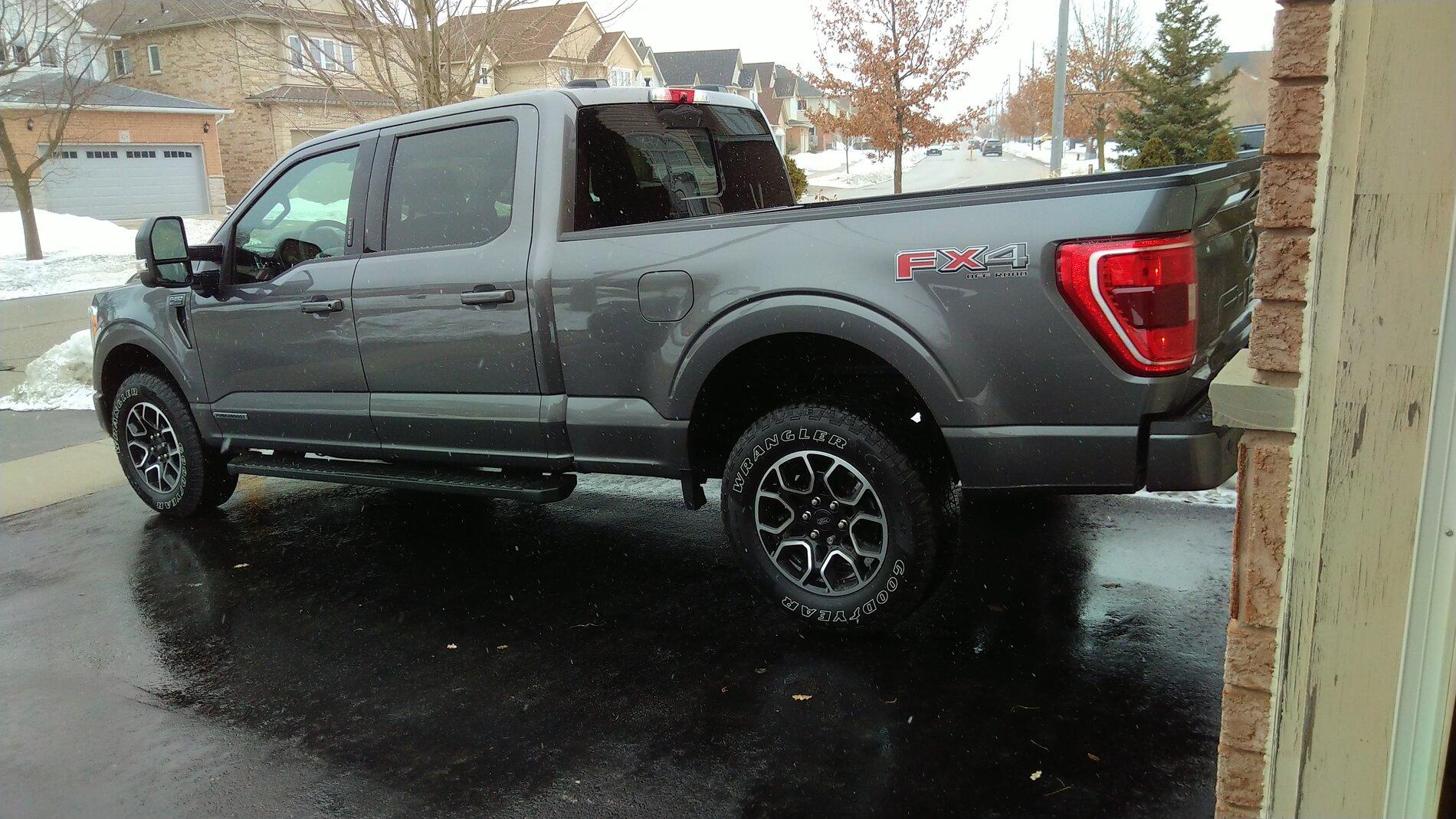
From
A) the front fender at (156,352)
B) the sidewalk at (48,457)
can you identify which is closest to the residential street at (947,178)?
the sidewalk at (48,457)

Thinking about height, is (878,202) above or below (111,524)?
above

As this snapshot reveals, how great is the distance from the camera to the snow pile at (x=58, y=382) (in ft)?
31.4

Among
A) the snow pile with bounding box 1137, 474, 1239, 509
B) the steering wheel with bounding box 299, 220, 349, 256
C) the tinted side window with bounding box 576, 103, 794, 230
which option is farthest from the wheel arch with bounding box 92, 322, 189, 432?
the snow pile with bounding box 1137, 474, 1239, 509

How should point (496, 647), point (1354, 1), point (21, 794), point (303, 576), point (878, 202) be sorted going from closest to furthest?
1. point (1354, 1)
2. point (21, 794)
3. point (878, 202)
4. point (496, 647)
5. point (303, 576)

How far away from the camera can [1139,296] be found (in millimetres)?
3131

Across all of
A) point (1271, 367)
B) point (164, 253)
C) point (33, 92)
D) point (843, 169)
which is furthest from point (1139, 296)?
point (843, 169)

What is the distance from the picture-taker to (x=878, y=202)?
11.9 ft

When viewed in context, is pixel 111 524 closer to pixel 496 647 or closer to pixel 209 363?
pixel 209 363

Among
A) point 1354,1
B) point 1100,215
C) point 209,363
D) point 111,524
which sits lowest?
point 111,524

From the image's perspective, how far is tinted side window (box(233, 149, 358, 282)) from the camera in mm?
5188

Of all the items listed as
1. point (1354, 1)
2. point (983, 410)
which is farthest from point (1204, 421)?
→ point (1354, 1)

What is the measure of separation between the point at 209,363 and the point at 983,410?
165 inches

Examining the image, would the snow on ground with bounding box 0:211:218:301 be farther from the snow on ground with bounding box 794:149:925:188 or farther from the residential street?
the residential street

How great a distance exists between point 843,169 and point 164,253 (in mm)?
56542
